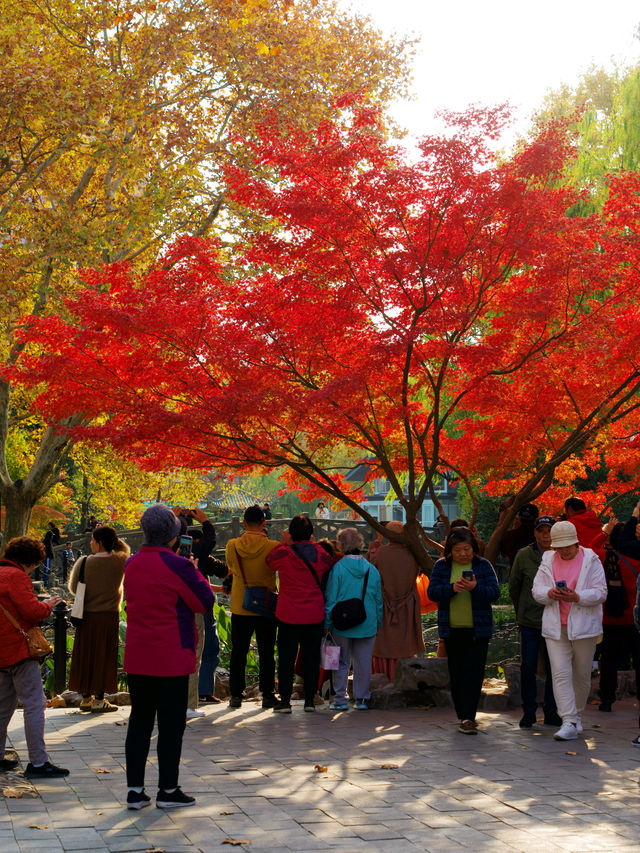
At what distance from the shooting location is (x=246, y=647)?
9.02 m

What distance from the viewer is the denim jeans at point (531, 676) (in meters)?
7.89

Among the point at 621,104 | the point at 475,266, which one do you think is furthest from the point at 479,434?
the point at 621,104

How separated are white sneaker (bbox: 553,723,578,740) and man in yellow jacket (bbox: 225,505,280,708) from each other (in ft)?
9.55

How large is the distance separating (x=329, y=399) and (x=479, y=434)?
10.2ft

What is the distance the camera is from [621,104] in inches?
907

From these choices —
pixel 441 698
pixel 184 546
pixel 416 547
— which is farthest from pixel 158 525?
pixel 416 547

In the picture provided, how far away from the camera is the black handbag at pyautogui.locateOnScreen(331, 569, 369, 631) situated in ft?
28.9

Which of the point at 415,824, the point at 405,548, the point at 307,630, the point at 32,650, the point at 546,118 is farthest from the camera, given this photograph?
the point at 546,118

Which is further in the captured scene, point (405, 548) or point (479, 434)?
point (479, 434)

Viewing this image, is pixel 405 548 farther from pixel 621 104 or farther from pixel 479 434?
pixel 621 104

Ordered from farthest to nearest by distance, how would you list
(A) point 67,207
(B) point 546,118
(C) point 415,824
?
(B) point 546,118 < (A) point 67,207 < (C) point 415,824

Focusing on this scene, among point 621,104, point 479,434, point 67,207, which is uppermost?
point 621,104

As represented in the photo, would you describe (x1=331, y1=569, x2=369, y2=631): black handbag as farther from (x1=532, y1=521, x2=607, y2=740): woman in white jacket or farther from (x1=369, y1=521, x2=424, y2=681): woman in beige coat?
(x1=532, y1=521, x2=607, y2=740): woman in white jacket

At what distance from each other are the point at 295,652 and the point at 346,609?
0.69m
